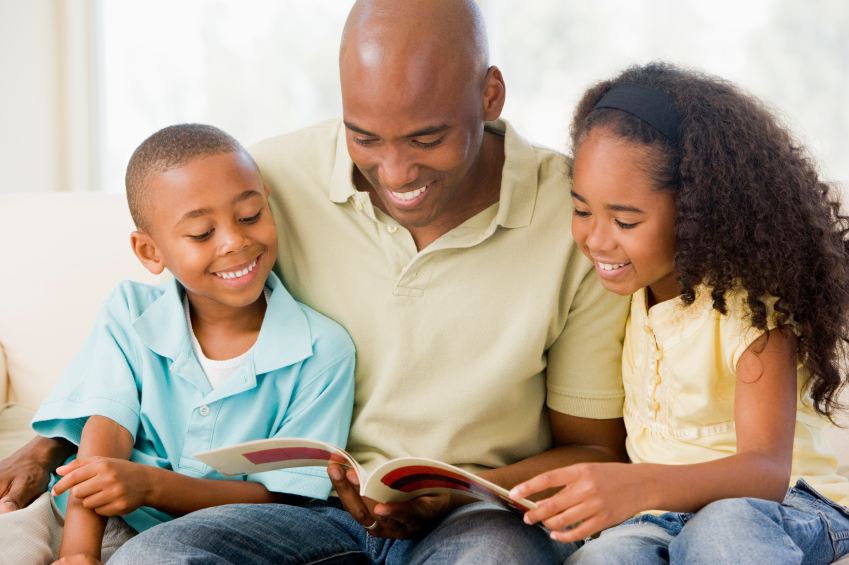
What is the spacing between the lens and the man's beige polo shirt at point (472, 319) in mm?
1526

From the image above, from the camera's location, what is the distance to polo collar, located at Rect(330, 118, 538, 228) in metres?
1.54

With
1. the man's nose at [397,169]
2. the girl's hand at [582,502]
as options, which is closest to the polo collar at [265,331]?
the man's nose at [397,169]

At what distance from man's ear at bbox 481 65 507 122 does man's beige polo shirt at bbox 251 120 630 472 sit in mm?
114

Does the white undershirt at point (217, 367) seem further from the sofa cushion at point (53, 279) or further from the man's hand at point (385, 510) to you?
the sofa cushion at point (53, 279)

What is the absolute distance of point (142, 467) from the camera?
1341mm

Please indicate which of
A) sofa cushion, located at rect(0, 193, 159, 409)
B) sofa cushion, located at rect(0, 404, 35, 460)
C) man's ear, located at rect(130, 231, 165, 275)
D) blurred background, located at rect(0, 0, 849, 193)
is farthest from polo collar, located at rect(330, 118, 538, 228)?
blurred background, located at rect(0, 0, 849, 193)

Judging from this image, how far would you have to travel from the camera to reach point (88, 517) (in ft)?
4.33

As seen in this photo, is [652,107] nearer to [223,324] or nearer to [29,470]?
[223,324]

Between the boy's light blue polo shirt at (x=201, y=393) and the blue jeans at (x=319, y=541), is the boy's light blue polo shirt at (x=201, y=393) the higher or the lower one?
the higher one

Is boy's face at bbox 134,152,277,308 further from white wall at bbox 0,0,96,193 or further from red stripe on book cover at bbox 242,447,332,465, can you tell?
white wall at bbox 0,0,96,193

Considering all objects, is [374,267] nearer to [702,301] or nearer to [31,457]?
[702,301]

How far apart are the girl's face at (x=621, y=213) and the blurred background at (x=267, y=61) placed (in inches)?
83.2

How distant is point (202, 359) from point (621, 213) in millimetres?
859

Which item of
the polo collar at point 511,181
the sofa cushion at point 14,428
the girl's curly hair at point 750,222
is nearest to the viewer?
the girl's curly hair at point 750,222
